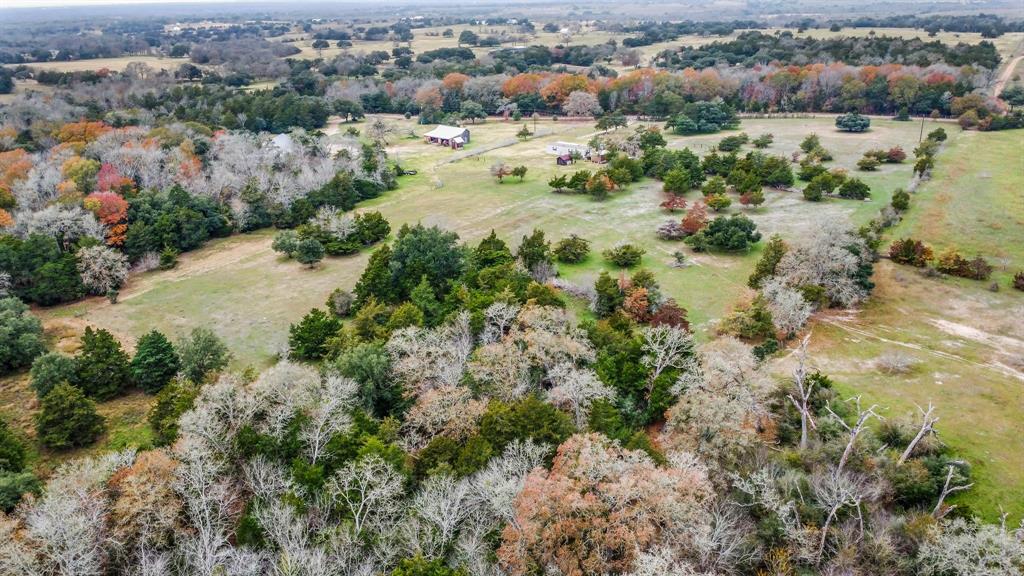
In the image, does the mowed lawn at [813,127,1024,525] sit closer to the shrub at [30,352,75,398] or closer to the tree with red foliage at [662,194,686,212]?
the tree with red foliage at [662,194,686,212]

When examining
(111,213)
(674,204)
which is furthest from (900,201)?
(111,213)

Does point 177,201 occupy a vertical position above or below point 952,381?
above

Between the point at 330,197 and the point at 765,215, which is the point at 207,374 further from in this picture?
the point at 765,215

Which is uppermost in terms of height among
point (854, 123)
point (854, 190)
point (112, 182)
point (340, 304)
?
point (854, 123)

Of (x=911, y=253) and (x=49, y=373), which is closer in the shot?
(x=49, y=373)

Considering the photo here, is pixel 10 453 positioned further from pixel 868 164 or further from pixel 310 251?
pixel 868 164

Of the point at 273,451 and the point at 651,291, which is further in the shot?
the point at 651,291

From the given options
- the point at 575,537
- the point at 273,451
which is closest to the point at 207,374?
the point at 273,451

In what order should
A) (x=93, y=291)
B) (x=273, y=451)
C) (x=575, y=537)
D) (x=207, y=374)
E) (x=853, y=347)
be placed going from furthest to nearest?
(x=93, y=291), (x=853, y=347), (x=207, y=374), (x=273, y=451), (x=575, y=537)
